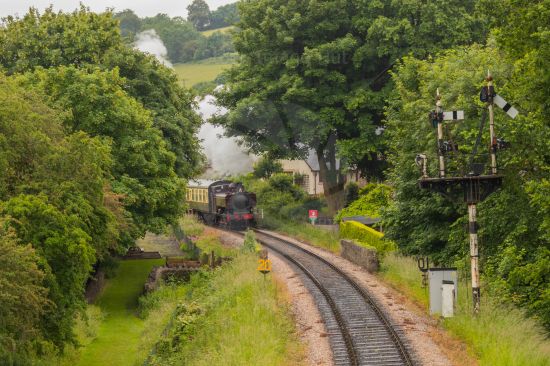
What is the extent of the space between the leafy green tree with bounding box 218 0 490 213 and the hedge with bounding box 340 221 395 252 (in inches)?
289

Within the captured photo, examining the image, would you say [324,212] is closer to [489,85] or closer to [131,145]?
[131,145]

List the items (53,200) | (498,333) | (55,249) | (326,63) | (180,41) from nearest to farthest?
(498,333)
(55,249)
(53,200)
(326,63)
(180,41)

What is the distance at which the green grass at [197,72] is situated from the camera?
144m

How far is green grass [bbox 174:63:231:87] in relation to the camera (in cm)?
14380

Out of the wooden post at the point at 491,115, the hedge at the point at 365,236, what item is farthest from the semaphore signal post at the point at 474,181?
the hedge at the point at 365,236

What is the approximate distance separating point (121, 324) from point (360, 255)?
10650mm

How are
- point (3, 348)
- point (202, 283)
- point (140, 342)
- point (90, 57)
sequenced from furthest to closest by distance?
point (90, 57), point (202, 283), point (140, 342), point (3, 348)

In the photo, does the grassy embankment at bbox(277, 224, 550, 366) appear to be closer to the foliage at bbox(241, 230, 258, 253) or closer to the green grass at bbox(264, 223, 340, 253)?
the foliage at bbox(241, 230, 258, 253)

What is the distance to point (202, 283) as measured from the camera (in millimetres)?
34594

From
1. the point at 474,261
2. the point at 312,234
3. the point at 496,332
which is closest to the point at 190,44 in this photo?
the point at 312,234

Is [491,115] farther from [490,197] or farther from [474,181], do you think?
[490,197]

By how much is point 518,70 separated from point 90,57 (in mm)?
27735

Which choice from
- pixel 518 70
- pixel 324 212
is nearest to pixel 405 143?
pixel 518 70

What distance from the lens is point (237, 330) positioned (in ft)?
71.0
